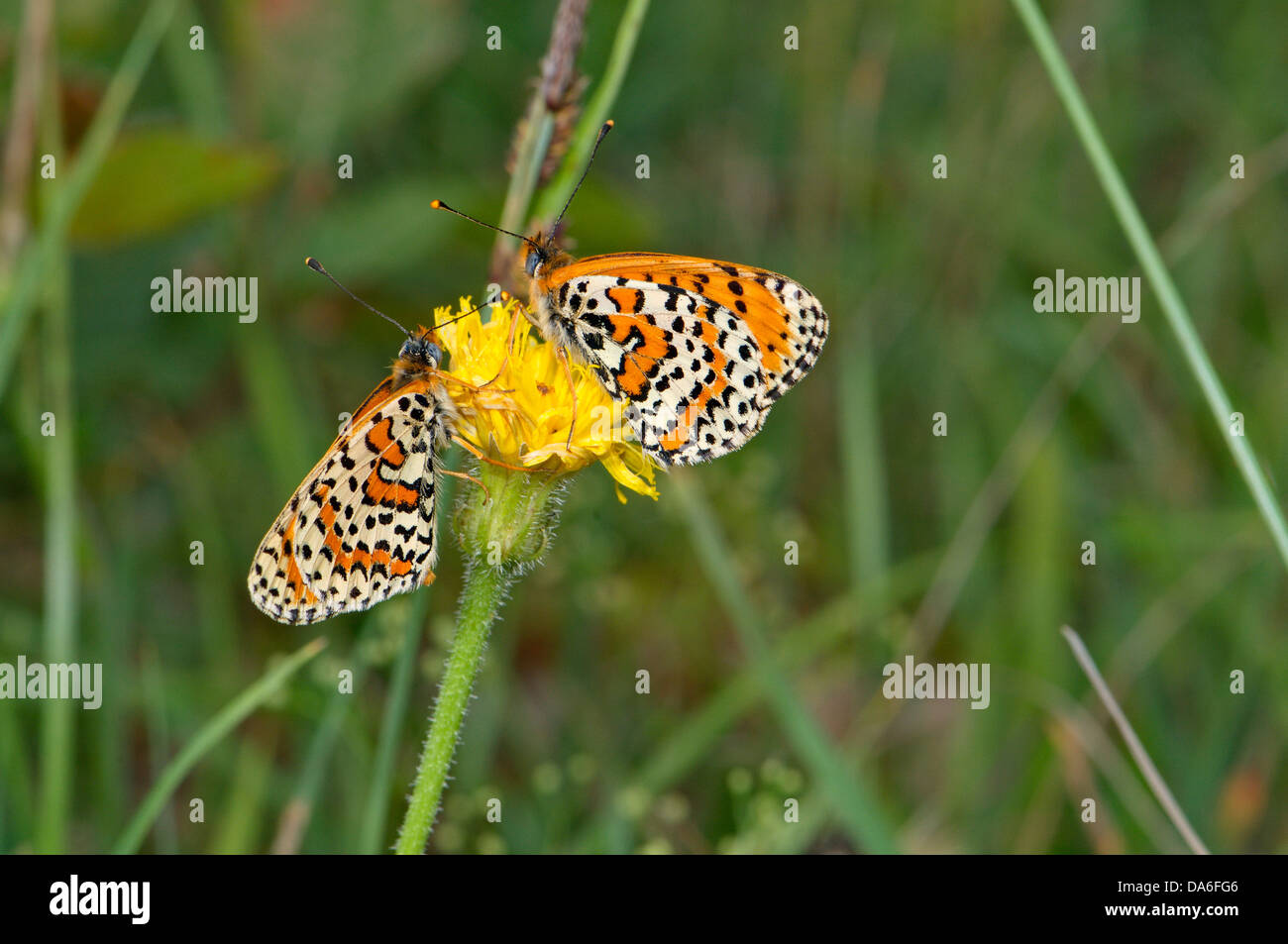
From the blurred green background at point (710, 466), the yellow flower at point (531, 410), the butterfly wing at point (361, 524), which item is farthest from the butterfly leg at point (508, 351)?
the blurred green background at point (710, 466)

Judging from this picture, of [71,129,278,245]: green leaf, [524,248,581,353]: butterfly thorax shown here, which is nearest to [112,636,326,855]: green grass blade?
[524,248,581,353]: butterfly thorax

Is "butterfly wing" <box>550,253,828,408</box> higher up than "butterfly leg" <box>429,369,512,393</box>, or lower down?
higher up

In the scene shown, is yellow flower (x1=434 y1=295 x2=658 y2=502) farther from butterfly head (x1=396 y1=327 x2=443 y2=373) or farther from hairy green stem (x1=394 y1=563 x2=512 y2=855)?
hairy green stem (x1=394 y1=563 x2=512 y2=855)

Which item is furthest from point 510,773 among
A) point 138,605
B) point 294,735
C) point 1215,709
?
point 1215,709

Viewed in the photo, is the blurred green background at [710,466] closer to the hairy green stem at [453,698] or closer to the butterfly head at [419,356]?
the hairy green stem at [453,698]

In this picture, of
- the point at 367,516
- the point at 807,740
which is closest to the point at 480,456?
the point at 367,516
